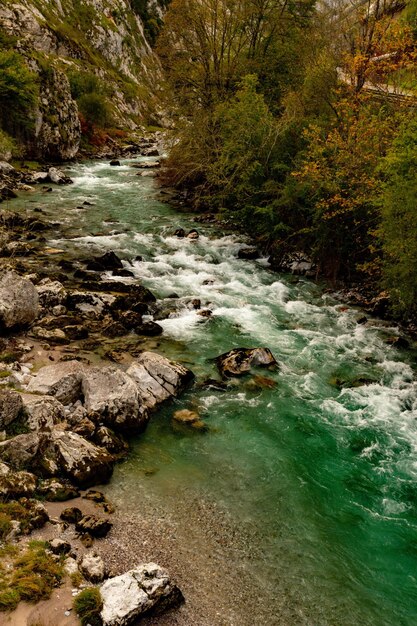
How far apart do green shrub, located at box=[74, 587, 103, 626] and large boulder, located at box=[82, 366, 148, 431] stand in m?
4.41

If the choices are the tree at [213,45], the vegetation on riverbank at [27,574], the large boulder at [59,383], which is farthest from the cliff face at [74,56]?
the vegetation on riverbank at [27,574]

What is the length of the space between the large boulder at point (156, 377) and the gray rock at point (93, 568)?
182 inches

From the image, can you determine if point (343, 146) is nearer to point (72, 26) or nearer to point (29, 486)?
point (29, 486)

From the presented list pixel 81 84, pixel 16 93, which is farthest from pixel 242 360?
pixel 81 84

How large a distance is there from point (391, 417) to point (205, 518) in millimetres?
6415

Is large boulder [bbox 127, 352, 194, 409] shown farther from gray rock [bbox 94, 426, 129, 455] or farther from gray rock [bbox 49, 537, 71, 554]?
gray rock [bbox 49, 537, 71, 554]

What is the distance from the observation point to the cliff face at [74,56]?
150 feet

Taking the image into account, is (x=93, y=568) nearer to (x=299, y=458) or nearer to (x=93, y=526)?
(x=93, y=526)

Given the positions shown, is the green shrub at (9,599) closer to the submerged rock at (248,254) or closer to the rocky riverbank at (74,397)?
the rocky riverbank at (74,397)

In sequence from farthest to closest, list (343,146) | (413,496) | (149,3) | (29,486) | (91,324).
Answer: (149,3) < (343,146) < (91,324) < (413,496) < (29,486)

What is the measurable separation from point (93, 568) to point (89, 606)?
0.67 m

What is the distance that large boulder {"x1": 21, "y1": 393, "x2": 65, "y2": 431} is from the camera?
9406 millimetres

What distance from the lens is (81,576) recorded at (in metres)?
6.88

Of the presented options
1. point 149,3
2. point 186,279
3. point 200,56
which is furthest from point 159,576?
point 149,3
